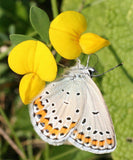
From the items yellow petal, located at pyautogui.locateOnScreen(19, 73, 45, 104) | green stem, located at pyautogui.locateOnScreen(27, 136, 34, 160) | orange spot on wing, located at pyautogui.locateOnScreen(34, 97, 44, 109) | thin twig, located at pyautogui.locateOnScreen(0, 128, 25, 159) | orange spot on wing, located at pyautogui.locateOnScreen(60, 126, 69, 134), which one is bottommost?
green stem, located at pyautogui.locateOnScreen(27, 136, 34, 160)

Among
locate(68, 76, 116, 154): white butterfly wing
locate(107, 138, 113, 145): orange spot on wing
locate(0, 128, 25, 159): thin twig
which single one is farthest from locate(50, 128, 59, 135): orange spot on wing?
locate(0, 128, 25, 159): thin twig

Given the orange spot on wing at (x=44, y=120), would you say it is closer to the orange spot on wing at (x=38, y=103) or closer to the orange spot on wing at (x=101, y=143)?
the orange spot on wing at (x=38, y=103)

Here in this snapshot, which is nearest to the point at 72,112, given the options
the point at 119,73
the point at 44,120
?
the point at 44,120

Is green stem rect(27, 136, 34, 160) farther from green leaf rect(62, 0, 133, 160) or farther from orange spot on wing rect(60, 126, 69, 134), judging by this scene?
orange spot on wing rect(60, 126, 69, 134)

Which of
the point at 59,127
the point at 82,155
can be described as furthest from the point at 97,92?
the point at 82,155

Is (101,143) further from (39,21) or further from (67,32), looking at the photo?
(39,21)

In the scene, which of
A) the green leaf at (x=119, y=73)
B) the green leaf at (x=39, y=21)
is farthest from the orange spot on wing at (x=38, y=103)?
Result: the green leaf at (x=119, y=73)

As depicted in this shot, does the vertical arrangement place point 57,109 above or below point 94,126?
above
